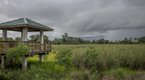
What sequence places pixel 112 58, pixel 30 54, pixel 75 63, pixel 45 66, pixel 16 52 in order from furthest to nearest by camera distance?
1. pixel 75 63
2. pixel 112 58
3. pixel 45 66
4. pixel 30 54
5. pixel 16 52

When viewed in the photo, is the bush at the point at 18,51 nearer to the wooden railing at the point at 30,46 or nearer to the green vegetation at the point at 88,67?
the wooden railing at the point at 30,46

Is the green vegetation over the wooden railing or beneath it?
beneath

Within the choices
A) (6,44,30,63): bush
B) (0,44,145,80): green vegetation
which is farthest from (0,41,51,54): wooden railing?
(0,44,145,80): green vegetation

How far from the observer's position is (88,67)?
18312 millimetres

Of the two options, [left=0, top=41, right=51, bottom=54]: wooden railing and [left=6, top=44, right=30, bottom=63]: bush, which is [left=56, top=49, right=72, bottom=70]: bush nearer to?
[left=0, top=41, right=51, bottom=54]: wooden railing

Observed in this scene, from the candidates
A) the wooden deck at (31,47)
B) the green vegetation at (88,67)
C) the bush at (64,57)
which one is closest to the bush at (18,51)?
the wooden deck at (31,47)

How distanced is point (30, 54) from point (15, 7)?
7781 mm

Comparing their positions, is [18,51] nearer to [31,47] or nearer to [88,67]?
[31,47]

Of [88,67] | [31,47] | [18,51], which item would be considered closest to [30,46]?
[31,47]

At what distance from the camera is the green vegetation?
14.0 meters

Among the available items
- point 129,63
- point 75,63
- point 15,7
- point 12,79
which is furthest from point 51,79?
point 15,7

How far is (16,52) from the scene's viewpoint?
1398 cm

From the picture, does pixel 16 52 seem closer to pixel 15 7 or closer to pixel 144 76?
pixel 15 7

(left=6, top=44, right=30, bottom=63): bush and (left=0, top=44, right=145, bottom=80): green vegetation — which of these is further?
(left=0, top=44, right=145, bottom=80): green vegetation
